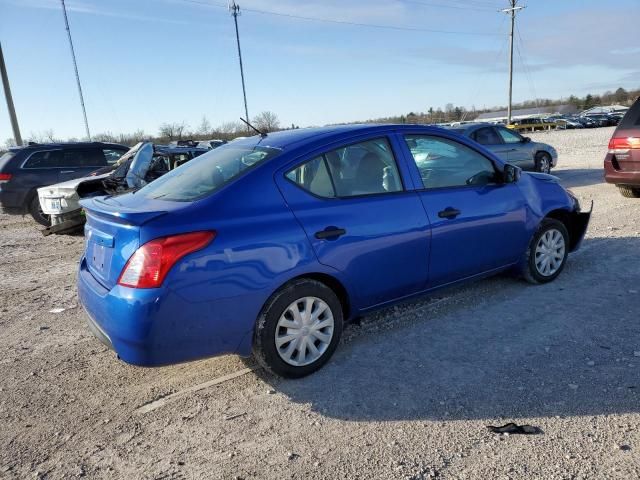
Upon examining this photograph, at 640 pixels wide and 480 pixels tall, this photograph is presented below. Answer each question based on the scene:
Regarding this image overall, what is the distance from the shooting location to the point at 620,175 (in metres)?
8.87

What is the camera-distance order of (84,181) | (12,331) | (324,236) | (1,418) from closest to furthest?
(1,418) < (324,236) < (12,331) < (84,181)

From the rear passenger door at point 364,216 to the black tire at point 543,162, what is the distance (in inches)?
427

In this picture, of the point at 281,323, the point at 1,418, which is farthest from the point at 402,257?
the point at 1,418

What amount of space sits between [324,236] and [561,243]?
2939 millimetres

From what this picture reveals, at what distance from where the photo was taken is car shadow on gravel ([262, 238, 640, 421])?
3061 mm

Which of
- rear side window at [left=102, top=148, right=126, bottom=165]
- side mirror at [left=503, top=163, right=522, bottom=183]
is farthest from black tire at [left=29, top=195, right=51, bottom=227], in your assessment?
side mirror at [left=503, top=163, right=522, bottom=183]

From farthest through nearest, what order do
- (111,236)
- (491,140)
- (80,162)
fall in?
(491,140)
(80,162)
(111,236)

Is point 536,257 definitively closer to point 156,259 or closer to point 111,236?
point 156,259

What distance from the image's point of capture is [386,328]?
4.22m

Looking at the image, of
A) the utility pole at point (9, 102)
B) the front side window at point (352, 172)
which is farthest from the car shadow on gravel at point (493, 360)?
the utility pole at point (9, 102)

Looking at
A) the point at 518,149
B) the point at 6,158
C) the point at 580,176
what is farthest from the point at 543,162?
the point at 6,158

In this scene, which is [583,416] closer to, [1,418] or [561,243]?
[561,243]

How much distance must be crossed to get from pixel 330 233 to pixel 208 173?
101 centimetres

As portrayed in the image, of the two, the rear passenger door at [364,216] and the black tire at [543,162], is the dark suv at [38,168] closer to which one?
the rear passenger door at [364,216]
